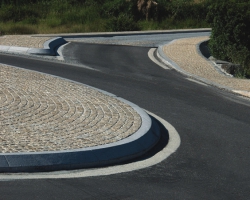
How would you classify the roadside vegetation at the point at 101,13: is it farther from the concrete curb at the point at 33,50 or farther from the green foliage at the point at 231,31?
the concrete curb at the point at 33,50

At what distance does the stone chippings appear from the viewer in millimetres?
8180

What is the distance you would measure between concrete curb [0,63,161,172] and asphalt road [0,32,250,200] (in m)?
0.42

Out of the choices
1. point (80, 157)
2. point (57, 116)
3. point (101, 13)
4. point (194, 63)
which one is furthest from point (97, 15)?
point (80, 157)

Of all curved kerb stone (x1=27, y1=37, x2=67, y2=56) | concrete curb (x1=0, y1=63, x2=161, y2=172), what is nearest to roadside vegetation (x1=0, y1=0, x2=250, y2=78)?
curved kerb stone (x1=27, y1=37, x2=67, y2=56)

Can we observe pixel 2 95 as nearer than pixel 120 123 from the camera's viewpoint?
No

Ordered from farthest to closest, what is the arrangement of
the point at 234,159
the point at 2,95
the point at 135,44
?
the point at 135,44, the point at 2,95, the point at 234,159

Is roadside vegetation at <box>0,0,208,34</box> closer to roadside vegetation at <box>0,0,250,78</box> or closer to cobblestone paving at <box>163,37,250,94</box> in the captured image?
roadside vegetation at <box>0,0,250,78</box>

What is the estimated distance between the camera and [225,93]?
1490 centimetres

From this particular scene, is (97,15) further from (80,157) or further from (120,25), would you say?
(80,157)

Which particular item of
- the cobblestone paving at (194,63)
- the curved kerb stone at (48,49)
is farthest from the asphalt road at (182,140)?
the curved kerb stone at (48,49)

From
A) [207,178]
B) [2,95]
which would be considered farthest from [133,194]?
[2,95]

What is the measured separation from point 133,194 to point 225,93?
28.7ft

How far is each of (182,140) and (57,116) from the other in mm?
2067

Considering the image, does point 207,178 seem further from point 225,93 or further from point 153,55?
point 153,55
